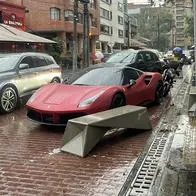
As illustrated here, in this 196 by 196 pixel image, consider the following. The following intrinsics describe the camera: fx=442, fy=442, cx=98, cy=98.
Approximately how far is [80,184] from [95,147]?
193 cm

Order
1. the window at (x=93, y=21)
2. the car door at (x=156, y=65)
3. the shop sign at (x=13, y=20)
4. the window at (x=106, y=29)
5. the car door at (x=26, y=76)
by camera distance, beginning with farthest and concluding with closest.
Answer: the window at (x=106, y=29)
the window at (x=93, y=21)
the shop sign at (x=13, y=20)
the car door at (x=156, y=65)
the car door at (x=26, y=76)

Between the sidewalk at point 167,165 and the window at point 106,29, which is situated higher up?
the window at point 106,29

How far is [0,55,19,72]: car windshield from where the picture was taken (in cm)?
1221

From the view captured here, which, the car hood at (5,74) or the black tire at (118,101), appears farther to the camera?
the car hood at (5,74)

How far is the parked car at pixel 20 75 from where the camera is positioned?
38.3ft

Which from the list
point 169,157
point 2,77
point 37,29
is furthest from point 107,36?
point 169,157

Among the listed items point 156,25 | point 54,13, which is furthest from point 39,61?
point 156,25

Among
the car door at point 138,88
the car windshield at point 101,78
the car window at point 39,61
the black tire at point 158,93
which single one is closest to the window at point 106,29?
the car window at point 39,61

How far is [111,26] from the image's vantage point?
85188 mm

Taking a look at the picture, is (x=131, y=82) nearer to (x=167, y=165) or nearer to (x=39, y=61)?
(x=39, y=61)

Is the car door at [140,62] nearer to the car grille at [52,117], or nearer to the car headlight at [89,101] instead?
the car headlight at [89,101]

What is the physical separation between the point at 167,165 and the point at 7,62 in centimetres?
760

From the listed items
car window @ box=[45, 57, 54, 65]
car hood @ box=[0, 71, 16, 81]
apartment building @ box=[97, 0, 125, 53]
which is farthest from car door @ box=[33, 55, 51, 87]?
apartment building @ box=[97, 0, 125, 53]

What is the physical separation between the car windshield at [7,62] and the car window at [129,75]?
3.41 meters
